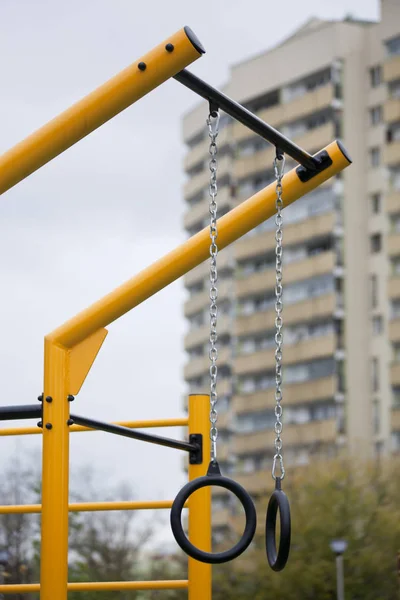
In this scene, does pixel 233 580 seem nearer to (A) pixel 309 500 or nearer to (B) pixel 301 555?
(B) pixel 301 555

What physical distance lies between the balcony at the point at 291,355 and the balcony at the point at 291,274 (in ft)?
8.66

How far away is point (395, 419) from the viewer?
135 ft

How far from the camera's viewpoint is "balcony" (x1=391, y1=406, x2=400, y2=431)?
40.9 metres

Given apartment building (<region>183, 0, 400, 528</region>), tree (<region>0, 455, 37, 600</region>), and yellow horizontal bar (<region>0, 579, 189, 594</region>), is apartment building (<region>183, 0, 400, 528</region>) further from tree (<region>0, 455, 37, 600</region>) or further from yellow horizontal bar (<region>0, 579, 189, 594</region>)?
yellow horizontal bar (<region>0, 579, 189, 594</region>)

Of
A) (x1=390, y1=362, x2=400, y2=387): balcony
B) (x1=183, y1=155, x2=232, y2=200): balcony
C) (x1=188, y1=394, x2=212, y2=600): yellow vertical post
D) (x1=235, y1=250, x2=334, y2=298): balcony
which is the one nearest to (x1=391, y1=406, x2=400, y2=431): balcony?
(x1=390, y1=362, x2=400, y2=387): balcony

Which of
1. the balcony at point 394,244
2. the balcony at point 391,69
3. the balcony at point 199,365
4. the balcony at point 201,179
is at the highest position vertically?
the balcony at point 391,69

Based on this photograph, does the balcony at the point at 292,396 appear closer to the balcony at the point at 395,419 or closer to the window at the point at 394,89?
the balcony at the point at 395,419

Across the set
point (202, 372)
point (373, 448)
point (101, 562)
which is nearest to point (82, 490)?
point (101, 562)


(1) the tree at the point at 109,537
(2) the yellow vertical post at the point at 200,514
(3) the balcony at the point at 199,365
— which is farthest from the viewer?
(3) the balcony at the point at 199,365

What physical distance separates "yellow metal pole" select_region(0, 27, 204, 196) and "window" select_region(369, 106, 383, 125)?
4235 centimetres

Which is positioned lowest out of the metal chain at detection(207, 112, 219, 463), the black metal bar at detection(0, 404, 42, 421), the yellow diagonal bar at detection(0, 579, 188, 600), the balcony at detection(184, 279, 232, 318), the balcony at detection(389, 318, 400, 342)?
the yellow diagonal bar at detection(0, 579, 188, 600)

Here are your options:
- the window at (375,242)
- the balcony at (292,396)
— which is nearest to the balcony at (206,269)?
the balcony at (292,396)

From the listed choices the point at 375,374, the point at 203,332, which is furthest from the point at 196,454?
the point at 203,332

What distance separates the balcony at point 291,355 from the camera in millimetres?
44072
